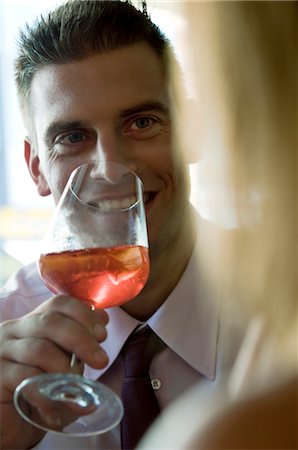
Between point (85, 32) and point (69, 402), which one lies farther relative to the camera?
point (85, 32)

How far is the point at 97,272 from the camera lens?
79 cm

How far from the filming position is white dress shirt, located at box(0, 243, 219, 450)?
1046 mm

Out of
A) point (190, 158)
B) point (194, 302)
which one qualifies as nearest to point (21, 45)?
point (190, 158)

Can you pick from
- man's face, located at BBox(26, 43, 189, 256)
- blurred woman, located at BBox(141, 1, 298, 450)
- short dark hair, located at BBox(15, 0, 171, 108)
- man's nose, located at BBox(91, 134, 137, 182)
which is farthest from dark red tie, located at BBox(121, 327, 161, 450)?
short dark hair, located at BBox(15, 0, 171, 108)

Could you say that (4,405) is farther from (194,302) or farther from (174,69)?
(174,69)

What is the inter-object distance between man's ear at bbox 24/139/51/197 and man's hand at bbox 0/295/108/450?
584 millimetres

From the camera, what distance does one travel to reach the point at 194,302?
119cm

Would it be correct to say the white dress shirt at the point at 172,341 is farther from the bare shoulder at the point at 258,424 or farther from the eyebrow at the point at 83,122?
the bare shoulder at the point at 258,424

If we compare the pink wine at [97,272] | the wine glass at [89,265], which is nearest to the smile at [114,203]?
the wine glass at [89,265]

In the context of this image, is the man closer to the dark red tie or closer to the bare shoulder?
the dark red tie

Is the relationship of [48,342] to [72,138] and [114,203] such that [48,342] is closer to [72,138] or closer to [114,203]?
[114,203]

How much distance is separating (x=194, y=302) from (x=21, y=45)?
0.61 m

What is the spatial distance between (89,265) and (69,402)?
16 cm

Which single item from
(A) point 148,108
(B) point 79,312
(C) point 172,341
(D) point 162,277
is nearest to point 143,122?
(A) point 148,108
